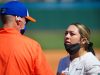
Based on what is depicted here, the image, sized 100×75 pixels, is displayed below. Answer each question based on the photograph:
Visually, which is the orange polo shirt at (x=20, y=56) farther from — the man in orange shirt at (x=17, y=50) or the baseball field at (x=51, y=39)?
the baseball field at (x=51, y=39)

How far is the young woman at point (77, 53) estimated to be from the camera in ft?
15.5

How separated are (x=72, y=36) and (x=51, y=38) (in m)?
13.0

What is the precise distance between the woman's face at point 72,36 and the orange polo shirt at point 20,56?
0.62m

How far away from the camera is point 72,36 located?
4.81 meters

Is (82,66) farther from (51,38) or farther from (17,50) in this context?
(51,38)

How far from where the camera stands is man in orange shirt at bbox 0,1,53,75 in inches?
165

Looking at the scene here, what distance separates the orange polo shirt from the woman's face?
2.03ft

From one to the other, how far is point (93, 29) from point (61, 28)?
1.13m

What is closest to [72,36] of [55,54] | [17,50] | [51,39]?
[17,50]

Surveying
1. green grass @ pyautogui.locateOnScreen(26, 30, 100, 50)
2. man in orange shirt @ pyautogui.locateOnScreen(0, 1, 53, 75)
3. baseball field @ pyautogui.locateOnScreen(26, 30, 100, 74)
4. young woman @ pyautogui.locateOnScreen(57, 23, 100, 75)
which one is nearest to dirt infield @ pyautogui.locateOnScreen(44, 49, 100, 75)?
baseball field @ pyautogui.locateOnScreen(26, 30, 100, 74)

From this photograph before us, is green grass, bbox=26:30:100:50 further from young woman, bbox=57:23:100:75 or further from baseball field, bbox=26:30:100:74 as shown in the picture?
young woman, bbox=57:23:100:75

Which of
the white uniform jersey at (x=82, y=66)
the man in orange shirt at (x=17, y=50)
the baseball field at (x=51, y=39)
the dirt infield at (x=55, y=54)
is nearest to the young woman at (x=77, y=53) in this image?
the white uniform jersey at (x=82, y=66)

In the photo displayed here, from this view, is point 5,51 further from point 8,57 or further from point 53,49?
point 53,49

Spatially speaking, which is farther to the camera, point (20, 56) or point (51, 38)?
point (51, 38)
